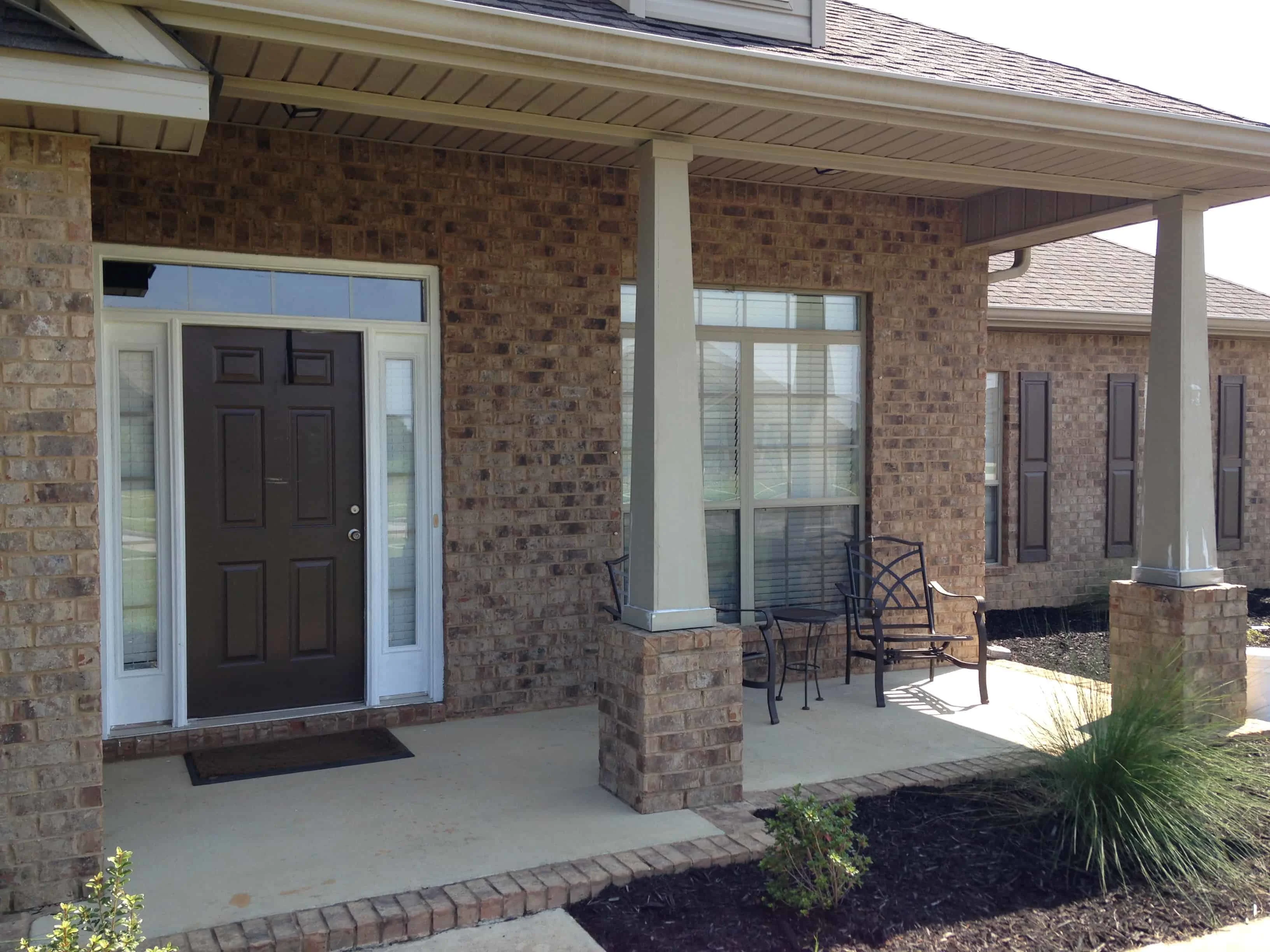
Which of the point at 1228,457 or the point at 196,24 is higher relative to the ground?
the point at 196,24

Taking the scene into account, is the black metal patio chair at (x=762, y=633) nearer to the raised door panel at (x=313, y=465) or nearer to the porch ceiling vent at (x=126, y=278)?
the raised door panel at (x=313, y=465)

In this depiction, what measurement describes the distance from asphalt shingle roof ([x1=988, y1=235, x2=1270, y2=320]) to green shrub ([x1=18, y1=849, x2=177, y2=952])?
7.93 meters

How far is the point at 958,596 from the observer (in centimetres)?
704

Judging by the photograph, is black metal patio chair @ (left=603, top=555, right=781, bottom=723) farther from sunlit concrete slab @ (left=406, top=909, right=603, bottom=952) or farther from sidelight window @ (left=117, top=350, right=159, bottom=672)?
sidelight window @ (left=117, top=350, right=159, bottom=672)

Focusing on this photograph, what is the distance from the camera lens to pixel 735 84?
421 cm

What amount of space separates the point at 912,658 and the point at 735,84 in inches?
171

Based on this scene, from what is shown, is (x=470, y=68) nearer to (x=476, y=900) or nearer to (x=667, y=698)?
(x=667, y=698)

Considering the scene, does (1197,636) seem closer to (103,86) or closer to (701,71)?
(701,71)

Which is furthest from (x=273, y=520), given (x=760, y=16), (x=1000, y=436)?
(x=1000, y=436)

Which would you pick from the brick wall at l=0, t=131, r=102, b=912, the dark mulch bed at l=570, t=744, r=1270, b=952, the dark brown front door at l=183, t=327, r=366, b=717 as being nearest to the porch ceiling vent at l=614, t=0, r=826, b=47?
the dark brown front door at l=183, t=327, r=366, b=717

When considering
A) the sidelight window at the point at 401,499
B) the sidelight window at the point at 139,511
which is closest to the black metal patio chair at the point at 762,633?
the sidelight window at the point at 401,499

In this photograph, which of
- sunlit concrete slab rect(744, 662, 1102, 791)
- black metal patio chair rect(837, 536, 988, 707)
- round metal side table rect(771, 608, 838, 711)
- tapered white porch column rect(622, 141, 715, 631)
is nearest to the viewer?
tapered white porch column rect(622, 141, 715, 631)

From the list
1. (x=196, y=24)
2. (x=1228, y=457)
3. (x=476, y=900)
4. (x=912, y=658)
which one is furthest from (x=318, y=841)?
(x=1228, y=457)

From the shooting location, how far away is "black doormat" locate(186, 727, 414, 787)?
4.97 meters
